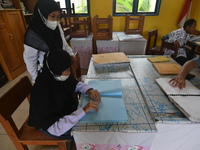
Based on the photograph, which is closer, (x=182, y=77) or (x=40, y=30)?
(x=182, y=77)

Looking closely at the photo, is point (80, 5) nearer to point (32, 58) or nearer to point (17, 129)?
point (32, 58)

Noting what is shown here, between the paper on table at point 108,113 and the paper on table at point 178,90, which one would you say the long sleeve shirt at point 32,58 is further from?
the paper on table at point 178,90

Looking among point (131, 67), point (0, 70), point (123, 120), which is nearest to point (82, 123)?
point (123, 120)

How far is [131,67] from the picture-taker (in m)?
1.21

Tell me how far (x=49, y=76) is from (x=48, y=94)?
11 centimetres

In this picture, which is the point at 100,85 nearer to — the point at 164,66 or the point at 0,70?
the point at 164,66

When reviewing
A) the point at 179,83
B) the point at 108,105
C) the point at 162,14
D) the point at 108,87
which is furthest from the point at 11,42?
the point at 162,14

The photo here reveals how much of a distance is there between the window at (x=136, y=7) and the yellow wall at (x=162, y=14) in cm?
10

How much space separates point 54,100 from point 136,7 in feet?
9.71

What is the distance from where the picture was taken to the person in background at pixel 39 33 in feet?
3.54

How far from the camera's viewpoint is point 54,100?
0.76m

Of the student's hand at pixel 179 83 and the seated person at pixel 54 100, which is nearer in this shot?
the seated person at pixel 54 100

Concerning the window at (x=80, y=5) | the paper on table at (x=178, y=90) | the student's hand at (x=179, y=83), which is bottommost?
the paper on table at (x=178, y=90)

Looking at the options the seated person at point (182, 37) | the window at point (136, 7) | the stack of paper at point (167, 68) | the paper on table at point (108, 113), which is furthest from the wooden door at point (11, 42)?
the seated person at point (182, 37)
